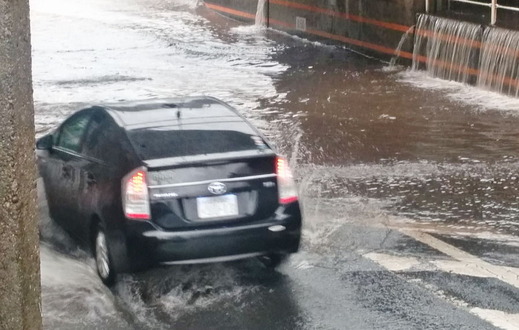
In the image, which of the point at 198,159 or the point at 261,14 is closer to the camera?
the point at 198,159

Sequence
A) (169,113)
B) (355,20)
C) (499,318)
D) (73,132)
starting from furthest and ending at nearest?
1. (355,20)
2. (73,132)
3. (169,113)
4. (499,318)

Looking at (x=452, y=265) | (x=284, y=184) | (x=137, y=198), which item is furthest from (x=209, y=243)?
(x=452, y=265)

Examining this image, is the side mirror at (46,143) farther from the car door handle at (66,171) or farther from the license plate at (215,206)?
the license plate at (215,206)

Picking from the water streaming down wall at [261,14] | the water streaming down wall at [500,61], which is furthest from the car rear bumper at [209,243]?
the water streaming down wall at [261,14]

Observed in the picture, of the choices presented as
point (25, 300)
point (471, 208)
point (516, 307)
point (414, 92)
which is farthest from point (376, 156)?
point (25, 300)

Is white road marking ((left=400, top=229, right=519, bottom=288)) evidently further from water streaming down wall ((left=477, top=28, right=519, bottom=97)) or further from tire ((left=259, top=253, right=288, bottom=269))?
water streaming down wall ((left=477, top=28, right=519, bottom=97))

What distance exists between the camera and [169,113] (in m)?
8.84

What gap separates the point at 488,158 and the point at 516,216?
250 cm

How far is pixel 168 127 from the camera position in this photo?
8.52 metres

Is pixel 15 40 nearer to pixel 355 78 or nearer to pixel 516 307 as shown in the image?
pixel 516 307

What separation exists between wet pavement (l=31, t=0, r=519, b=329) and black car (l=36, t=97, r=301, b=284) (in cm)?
39

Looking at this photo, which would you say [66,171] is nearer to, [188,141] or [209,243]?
[188,141]

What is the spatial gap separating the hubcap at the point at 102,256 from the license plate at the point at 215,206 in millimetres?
917

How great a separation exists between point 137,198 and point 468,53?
429 inches
